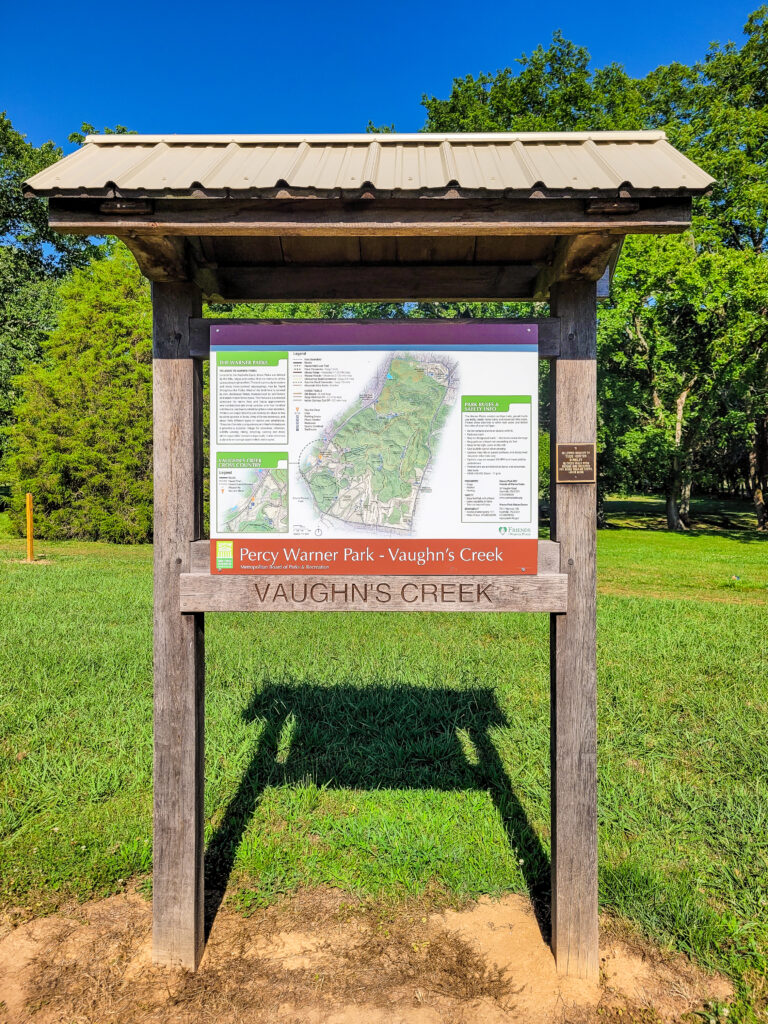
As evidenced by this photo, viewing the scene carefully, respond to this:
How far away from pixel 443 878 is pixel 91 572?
31.9ft

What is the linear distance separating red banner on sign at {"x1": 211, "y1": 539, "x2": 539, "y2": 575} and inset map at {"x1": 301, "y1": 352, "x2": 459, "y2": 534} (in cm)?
10

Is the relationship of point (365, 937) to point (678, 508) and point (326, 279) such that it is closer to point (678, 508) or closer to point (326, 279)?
point (326, 279)

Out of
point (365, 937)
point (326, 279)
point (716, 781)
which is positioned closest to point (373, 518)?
point (326, 279)

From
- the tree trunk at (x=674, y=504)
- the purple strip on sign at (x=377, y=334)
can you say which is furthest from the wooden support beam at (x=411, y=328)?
the tree trunk at (x=674, y=504)

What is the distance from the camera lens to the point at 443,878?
305 centimetres

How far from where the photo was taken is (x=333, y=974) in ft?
8.20

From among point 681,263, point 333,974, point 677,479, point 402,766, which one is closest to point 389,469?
point 333,974

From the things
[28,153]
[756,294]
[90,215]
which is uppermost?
[28,153]

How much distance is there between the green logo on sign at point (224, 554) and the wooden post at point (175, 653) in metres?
0.13

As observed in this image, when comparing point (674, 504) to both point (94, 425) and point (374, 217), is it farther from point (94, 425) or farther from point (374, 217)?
point (374, 217)

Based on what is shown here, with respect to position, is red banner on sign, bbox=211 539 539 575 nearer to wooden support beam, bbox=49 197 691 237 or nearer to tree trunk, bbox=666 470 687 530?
wooden support beam, bbox=49 197 691 237

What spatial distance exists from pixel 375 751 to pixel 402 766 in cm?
25

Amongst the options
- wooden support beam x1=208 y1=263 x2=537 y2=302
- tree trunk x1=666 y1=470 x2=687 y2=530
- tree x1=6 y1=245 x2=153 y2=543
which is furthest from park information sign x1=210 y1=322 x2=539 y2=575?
tree trunk x1=666 y1=470 x2=687 y2=530

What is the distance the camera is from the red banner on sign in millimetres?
2564
